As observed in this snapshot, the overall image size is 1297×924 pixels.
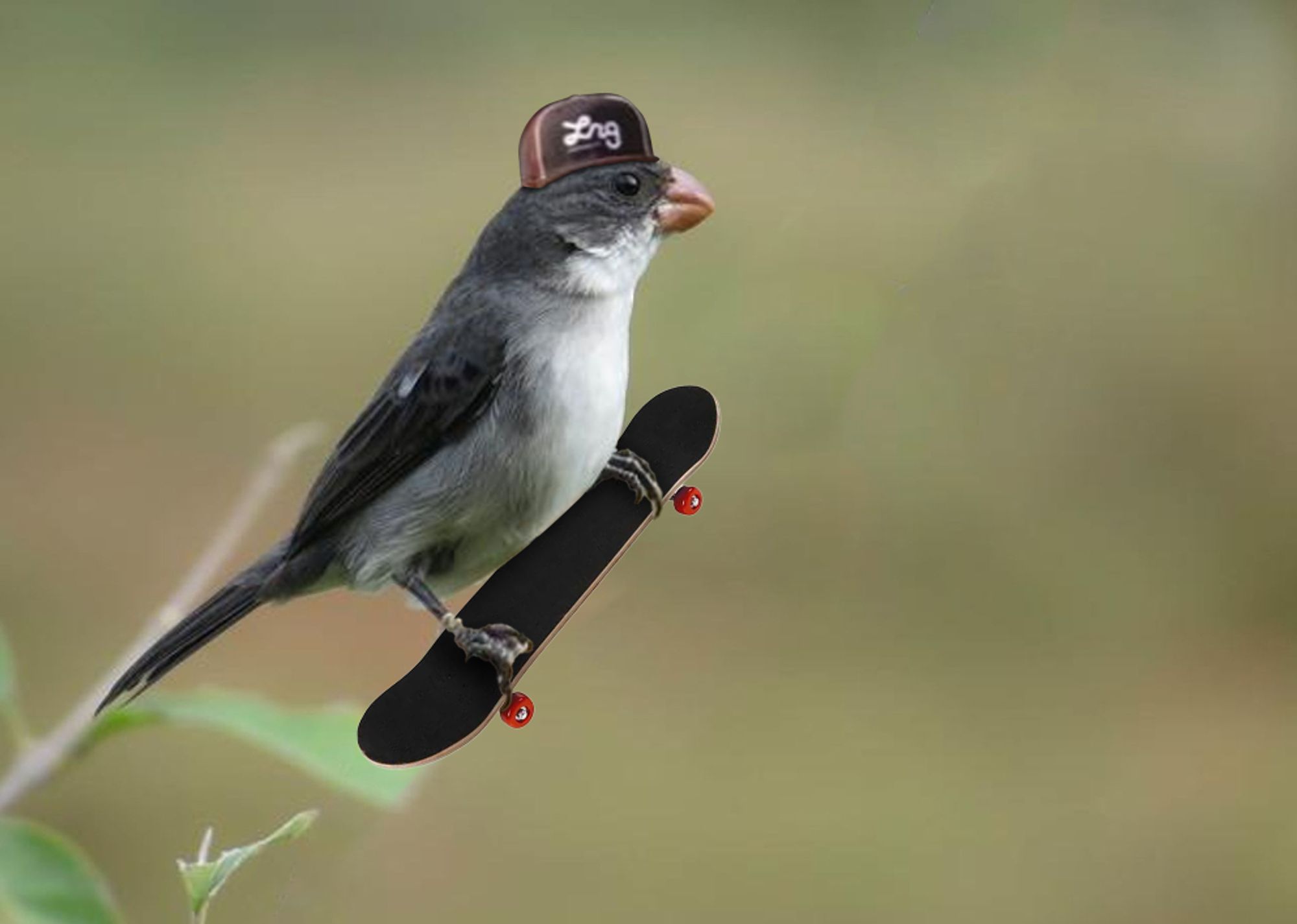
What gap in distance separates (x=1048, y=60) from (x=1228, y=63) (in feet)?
1.34

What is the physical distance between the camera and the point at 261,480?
48 cm

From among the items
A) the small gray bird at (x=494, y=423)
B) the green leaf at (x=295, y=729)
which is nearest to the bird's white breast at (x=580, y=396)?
the small gray bird at (x=494, y=423)

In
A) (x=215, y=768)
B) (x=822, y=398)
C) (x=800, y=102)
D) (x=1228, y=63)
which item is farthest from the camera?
(x=215, y=768)

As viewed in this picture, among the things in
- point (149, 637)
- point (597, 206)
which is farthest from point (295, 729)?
point (597, 206)

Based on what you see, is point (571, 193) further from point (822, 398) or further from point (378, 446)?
point (822, 398)

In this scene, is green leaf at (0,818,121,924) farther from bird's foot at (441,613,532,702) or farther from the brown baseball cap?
the brown baseball cap

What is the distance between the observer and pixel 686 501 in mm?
452

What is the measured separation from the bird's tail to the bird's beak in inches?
5.9

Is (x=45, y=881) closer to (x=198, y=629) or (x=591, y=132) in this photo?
(x=198, y=629)

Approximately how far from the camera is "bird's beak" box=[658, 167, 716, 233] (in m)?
0.45

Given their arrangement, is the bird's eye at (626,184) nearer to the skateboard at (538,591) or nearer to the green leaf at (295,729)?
the skateboard at (538,591)

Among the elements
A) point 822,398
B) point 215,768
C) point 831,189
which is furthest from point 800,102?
A: point 215,768

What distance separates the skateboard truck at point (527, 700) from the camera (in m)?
0.43

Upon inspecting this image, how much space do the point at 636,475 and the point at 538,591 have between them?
38 mm
